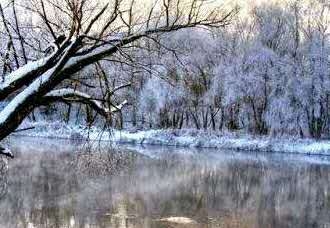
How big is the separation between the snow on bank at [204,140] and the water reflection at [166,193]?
16.0ft

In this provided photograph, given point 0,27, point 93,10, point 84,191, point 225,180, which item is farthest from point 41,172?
point 93,10

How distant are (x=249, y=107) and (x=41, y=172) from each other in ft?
64.3

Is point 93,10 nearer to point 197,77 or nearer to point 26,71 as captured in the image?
point 26,71

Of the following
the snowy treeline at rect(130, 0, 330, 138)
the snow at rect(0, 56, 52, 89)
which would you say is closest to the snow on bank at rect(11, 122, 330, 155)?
the snowy treeline at rect(130, 0, 330, 138)

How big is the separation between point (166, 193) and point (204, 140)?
19.0m

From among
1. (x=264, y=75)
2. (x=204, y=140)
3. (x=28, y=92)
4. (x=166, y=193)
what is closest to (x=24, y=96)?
(x=28, y=92)

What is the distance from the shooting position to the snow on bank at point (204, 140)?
35.1 m

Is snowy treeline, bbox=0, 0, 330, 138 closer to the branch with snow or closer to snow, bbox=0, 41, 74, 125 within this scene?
the branch with snow

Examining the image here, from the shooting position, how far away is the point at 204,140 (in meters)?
38.5

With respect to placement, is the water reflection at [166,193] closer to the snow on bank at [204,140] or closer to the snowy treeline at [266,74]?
the snow on bank at [204,140]

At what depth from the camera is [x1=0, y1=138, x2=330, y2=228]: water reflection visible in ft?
50.6

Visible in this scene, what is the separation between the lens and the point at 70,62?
598cm

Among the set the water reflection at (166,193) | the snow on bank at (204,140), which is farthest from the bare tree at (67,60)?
the snow on bank at (204,140)

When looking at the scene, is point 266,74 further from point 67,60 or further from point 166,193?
point 67,60
